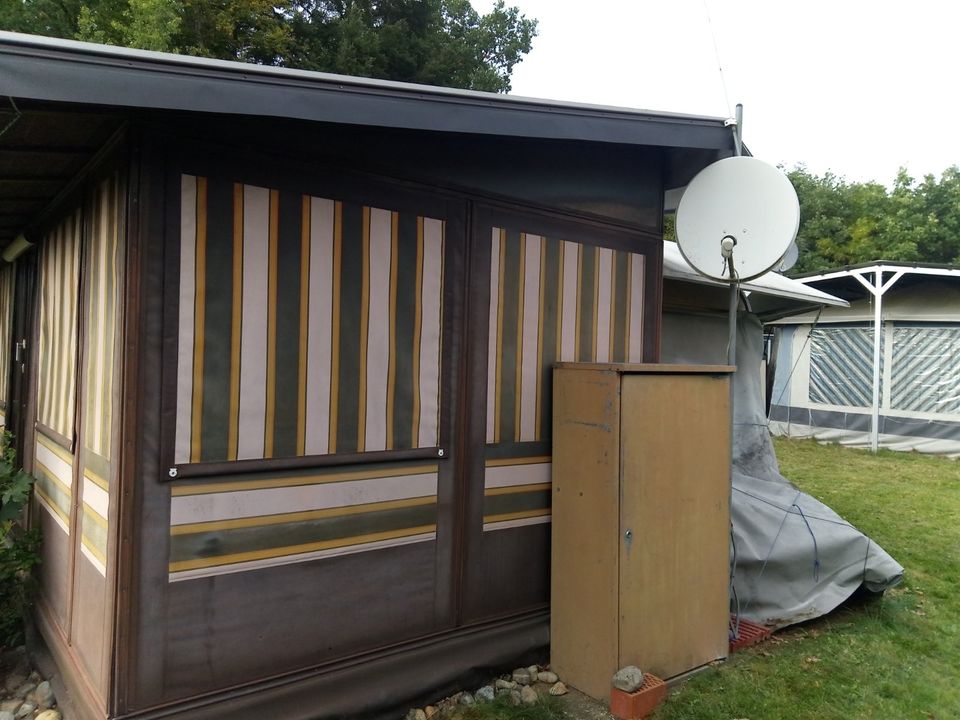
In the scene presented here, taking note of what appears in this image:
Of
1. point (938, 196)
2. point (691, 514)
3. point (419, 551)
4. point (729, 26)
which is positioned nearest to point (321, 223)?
point (419, 551)

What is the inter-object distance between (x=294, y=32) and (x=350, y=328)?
14103 mm

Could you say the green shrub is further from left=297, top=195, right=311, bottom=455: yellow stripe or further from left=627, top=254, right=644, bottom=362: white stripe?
left=627, top=254, right=644, bottom=362: white stripe

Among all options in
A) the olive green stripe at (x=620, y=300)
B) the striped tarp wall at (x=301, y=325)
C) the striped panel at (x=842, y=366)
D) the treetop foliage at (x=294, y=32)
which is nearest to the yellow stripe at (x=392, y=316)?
the striped tarp wall at (x=301, y=325)

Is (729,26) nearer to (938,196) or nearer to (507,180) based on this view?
(507,180)

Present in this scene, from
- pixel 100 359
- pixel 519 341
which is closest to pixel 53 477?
pixel 100 359

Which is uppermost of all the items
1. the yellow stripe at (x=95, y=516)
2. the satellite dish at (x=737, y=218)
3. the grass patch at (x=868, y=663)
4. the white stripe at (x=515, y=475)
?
the satellite dish at (x=737, y=218)

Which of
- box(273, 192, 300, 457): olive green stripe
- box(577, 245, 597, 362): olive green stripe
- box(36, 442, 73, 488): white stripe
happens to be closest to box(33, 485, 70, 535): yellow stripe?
box(36, 442, 73, 488): white stripe

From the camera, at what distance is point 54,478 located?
314 centimetres

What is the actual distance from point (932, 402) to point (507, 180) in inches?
377

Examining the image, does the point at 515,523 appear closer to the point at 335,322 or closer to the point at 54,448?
the point at 335,322

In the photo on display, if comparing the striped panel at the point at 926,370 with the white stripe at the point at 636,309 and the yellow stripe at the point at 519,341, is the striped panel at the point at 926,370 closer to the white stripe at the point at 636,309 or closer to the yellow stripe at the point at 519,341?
the white stripe at the point at 636,309

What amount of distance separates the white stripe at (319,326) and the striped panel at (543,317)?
0.78 m

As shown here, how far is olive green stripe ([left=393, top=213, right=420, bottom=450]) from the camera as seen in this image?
9.05ft

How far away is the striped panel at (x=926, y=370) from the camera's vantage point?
9766 millimetres
